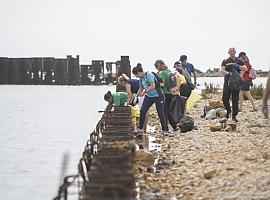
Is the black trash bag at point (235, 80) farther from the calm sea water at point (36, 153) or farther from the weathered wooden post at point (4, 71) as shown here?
the weathered wooden post at point (4, 71)

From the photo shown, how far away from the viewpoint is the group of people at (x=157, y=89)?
35.8 ft

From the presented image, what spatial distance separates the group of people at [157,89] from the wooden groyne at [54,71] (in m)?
51.4

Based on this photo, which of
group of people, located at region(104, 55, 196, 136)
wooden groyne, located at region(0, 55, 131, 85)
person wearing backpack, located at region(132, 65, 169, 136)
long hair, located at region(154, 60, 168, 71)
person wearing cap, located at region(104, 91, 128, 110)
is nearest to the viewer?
person wearing backpack, located at region(132, 65, 169, 136)

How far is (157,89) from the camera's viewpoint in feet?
36.1

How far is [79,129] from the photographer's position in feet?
74.9

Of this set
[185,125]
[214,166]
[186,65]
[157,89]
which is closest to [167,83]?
[157,89]

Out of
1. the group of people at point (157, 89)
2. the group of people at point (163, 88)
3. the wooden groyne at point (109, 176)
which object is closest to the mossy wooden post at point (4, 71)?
the group of people at point (157, 89)

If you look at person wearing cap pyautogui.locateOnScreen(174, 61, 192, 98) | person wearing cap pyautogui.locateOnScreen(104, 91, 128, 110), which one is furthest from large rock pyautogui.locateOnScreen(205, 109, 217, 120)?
person wearing cap pyautogui.locateOnScreen(104, 91, 128, 110)

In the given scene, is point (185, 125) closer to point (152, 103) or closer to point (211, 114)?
point (152, 103)

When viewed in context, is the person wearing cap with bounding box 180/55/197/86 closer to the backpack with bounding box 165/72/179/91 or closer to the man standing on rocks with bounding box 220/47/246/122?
the backpack with bounding box 165/72/179/91

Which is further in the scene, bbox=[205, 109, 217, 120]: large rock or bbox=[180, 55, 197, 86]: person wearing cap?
bbox=[205, 109, 217, 120]: large rock

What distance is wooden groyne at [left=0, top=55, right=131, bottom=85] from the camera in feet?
219

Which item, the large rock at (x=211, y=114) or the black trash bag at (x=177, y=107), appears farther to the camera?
the large rock at (x=211, y=114)

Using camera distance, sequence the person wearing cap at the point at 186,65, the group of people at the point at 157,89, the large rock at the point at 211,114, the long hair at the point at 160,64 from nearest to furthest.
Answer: the group of people at the point at 157,89 → the long hair at the point at 160,64 → the person wearing cap at the point at 186,65 → the large rock at the point at 211,114
